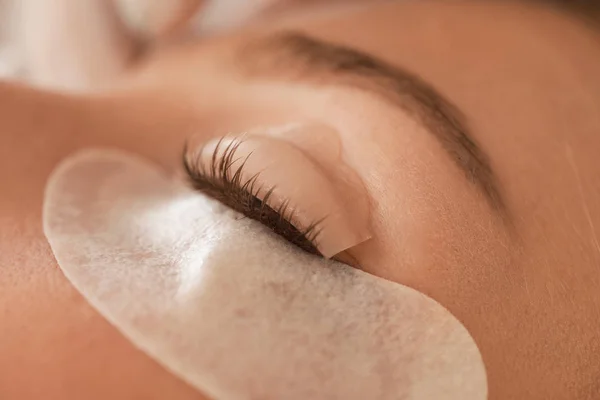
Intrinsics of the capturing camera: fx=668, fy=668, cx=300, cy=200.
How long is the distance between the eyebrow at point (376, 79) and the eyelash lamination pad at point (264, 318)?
0.13m

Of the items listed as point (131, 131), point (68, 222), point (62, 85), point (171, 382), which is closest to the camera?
point (171, 382)

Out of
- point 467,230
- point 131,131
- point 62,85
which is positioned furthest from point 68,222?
point 62,85

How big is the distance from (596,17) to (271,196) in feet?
1.57

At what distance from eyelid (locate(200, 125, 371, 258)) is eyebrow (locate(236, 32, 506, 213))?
0.08 meters

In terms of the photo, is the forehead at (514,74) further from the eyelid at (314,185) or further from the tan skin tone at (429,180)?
the eyelid at (314,185)

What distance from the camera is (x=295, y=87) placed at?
2.01 feet

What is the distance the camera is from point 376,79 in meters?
0.58

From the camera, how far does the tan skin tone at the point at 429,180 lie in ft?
1.49

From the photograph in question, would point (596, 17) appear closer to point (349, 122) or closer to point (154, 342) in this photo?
Answer: point (349, 122)

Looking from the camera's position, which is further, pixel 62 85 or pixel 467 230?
pixel 62 85

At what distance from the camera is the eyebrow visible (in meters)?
0.53

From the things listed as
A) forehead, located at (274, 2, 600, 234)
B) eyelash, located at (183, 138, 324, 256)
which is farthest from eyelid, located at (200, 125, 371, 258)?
forehead, located at (274, 2, 600, 234)

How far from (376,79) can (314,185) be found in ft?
0.44

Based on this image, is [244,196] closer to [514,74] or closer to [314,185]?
[314,185]
